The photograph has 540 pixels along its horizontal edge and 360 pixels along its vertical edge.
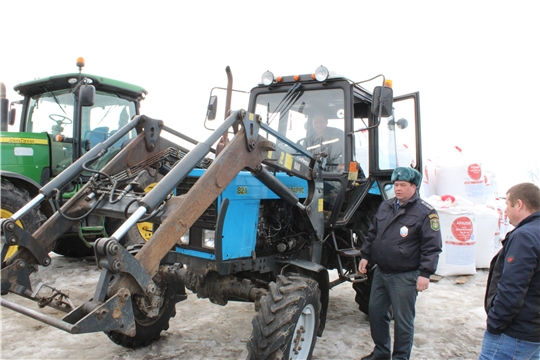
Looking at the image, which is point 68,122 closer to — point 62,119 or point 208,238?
point 62,119

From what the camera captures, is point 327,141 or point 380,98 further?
point 327,141

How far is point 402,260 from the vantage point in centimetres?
329

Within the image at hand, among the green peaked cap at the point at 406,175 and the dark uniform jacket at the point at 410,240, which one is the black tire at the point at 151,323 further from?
the green peaked cap at the point at 406,175

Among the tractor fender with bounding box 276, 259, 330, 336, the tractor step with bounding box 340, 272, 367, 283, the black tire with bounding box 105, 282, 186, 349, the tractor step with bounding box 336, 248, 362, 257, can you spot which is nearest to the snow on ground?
the black tire with bounding box 105, 282, 186, 349

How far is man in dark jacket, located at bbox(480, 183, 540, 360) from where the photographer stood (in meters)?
2.29

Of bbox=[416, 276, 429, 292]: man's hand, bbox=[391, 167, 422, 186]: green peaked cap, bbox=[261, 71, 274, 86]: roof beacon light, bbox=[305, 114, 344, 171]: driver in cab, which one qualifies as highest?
bbox=[261, 71, 274, 86]: roof beacon light

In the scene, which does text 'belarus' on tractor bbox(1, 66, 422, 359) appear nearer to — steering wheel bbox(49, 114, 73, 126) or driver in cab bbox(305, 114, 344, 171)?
driver in cab bbox(305, 114, 344, 171)

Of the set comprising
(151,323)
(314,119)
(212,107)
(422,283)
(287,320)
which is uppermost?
(212,107)

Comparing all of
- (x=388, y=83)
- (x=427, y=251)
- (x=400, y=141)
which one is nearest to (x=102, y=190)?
(x=427, y=251)

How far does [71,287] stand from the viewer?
5.42 meters

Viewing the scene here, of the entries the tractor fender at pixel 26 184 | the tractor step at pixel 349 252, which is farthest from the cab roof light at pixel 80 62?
the tractor step at pixel 349 252

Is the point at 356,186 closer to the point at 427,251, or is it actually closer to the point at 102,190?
the point at 427,251

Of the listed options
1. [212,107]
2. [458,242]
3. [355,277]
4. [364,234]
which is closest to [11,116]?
[212,107]

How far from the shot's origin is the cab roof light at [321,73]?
398 cm
